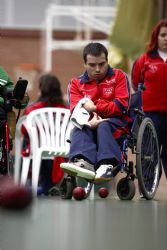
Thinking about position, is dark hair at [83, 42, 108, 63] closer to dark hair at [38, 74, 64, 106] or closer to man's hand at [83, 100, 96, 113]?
man's hand at [83, 100, 96, 113]

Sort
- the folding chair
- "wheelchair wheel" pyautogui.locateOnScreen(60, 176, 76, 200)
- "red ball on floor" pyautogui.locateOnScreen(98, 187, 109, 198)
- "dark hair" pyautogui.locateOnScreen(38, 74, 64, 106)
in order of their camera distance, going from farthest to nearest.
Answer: "dark hair" pyautogui.locateOnScreen(38, 74, 64, 106)
the folding chair
"red ball on floor" pyautogui.locateOnScreen(98, 187, 109, 198)
"wheelchair wheel" pyautogui.locateOnScreen(60, 176, 76, 200)

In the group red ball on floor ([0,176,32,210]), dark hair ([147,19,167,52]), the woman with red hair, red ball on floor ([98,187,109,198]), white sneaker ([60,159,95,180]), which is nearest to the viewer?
red ball on floor ([0,176,32,210])

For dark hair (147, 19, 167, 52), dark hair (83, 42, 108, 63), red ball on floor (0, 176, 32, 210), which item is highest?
dark hair (147, 19, 167, 52)

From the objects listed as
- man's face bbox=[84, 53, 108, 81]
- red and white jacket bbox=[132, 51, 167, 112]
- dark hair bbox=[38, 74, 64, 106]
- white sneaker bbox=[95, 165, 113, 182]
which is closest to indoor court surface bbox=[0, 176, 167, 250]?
white sneaker bbox=[95, 165, 113, 182]

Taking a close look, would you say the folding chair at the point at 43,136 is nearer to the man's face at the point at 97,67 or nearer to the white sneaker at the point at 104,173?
the man's face at the point at 97,67

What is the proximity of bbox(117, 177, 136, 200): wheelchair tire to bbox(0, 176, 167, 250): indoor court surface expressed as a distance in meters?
0.39

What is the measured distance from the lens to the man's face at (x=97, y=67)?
8250 millimetres

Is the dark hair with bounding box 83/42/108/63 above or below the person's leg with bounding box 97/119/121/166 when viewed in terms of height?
above

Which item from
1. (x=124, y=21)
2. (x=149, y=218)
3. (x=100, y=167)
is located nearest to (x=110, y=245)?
(x=149, y=218)

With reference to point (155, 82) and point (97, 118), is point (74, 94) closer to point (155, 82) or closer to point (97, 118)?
point (97, 118)

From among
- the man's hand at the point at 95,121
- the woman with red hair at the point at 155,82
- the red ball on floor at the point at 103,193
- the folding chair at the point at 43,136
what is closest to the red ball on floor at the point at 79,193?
the red ball on floor at the point at 103,193

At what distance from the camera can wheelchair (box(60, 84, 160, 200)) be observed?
320 inches

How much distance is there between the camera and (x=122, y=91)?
8.22m

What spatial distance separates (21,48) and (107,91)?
883cm
